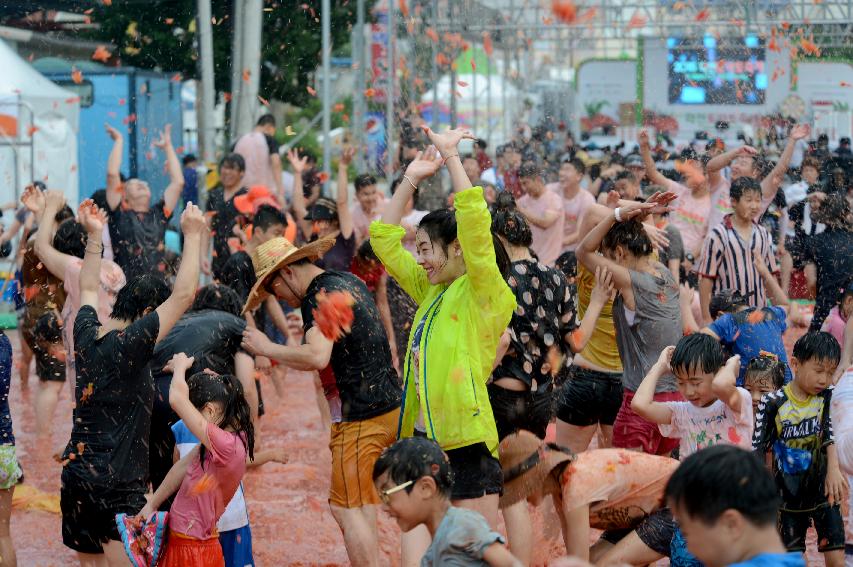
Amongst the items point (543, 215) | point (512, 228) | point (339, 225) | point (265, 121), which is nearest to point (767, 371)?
point (512, 228)

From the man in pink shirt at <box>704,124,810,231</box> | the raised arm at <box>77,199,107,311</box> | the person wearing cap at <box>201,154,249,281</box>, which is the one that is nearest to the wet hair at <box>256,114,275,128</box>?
the person wearing cap at <box>201,154,249,281</box>

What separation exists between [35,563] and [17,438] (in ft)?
10.5

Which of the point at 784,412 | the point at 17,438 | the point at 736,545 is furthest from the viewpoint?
the point at 17,438

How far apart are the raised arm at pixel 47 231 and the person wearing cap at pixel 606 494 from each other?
3.41 metres

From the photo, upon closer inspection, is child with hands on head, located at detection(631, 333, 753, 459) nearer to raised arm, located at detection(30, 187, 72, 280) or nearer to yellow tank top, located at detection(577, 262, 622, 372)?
yellow tank top, located at detection(577, 262, 622, 372)

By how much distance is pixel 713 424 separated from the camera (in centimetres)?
552

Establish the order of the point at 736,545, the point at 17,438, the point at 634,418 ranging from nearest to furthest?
1. the point at 736,545
2. the point at 634,418
3. the point at 17,438

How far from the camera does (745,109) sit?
26688mm

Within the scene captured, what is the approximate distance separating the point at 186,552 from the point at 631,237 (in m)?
2.67

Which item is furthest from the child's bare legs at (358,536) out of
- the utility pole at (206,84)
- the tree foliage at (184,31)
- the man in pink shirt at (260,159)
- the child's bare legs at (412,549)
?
the tree foliage at (184,31)

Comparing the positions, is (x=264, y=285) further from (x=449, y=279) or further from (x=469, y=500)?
(x=469, y=500)

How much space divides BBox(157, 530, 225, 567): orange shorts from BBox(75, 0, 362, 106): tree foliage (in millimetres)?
16044

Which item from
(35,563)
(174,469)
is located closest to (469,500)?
(174,469)

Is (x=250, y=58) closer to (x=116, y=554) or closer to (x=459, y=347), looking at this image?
(x=116, y=554)
